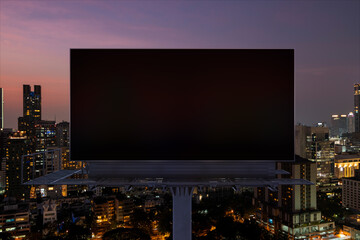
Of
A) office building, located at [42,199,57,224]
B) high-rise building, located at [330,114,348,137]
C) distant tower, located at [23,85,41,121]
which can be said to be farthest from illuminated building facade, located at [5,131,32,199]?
high-rise building, located at [330,114,348,137]

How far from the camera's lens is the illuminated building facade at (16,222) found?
36562mm

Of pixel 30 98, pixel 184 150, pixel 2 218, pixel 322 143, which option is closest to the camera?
pixel 184 150

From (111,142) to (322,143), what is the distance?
96.6 m

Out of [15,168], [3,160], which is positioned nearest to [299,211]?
[15,168]

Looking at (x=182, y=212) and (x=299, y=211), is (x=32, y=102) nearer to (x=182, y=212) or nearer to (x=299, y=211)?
(x=299, y=211)

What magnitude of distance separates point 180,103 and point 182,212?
260cm

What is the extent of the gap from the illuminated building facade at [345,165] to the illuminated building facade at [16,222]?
83.1m

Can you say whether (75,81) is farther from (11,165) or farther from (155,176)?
(11,165)

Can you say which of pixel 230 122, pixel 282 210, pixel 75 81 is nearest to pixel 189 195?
pixel 230 122

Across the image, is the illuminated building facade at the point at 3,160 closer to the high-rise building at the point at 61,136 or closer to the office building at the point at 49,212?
the high-rise building at the point at 61,136

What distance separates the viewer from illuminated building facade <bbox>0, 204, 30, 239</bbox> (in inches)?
1439

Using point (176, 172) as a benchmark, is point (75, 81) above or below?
above

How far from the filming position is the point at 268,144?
6363 mm

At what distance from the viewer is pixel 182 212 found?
6508mm
